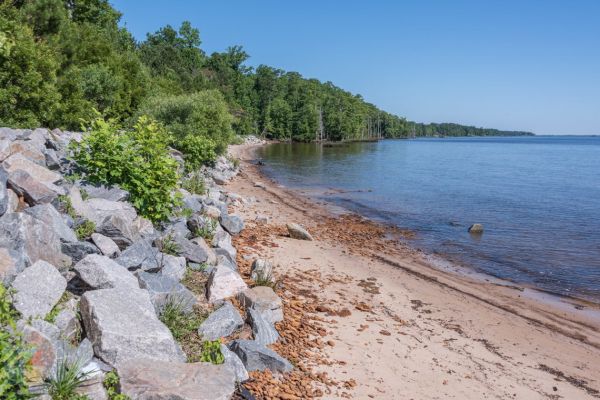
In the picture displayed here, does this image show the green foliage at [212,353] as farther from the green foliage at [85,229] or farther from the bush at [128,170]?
the bush at [128,170]

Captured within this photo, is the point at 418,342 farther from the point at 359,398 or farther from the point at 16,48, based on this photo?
the point at 16,48

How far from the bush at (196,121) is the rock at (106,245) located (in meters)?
16.9

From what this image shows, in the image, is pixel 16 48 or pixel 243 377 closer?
pixel 243 377

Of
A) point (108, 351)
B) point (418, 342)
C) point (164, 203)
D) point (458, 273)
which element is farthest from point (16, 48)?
point (458, 273)

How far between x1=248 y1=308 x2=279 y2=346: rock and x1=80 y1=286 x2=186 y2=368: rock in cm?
164

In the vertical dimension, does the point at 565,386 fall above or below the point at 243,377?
below

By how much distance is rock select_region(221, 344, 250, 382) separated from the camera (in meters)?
5.58

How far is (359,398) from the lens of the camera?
6.15 m

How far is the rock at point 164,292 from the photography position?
6.36m

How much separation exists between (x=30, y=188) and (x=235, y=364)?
418 centimetres

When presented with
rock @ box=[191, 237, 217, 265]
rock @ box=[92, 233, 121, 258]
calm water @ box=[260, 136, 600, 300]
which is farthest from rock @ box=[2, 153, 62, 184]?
calm water @ box=[260, 136, 600, 300]

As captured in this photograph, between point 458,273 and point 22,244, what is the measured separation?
1201 centimetres

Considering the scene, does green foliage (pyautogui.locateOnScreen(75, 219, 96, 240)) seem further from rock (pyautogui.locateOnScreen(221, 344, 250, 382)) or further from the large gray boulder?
rock (pyautogui.locateOnScreen(221, 344, 250, 382))

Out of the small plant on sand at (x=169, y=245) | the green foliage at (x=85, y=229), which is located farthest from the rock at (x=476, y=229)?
the green foliage at (x=85, y=229)
